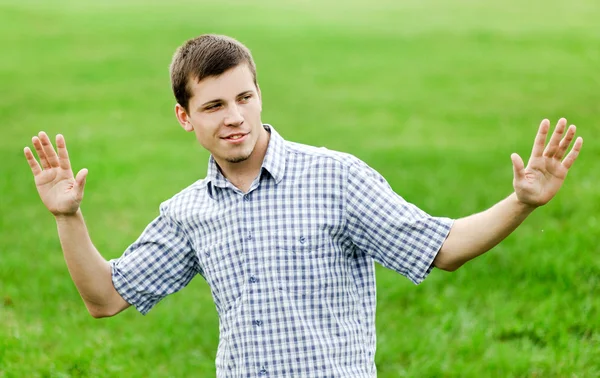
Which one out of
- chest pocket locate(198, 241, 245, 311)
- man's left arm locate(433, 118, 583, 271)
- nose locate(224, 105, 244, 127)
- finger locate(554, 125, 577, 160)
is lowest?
chest pocket locate(198, 241, 245, 311)

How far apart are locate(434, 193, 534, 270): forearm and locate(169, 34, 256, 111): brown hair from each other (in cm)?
93

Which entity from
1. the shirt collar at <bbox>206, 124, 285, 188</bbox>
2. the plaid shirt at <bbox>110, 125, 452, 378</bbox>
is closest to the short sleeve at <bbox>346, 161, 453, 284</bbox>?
the plaid shirt at <bbox>110, 125, 452, 378</bbox>

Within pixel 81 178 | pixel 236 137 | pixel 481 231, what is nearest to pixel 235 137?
pixel 236 137

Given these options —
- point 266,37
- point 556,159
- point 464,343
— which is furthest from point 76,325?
point 266,37

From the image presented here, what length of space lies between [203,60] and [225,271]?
752mm

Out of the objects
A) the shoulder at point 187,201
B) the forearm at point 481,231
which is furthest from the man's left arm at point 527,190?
the shoulder at point 187,201

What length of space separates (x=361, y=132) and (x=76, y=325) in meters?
6.84

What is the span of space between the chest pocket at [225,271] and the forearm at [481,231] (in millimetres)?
689

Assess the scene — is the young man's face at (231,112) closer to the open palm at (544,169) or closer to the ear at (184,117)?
the ear at (184,117)

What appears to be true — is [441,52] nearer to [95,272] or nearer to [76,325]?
[76,325]

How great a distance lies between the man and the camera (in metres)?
3.27

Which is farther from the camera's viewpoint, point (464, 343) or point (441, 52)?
point (441, 52)

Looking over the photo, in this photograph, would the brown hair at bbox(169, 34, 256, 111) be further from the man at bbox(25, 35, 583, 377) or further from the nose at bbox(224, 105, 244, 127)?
the nose at bbox(224, 105, 244, 127)

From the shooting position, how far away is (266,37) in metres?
22.2
